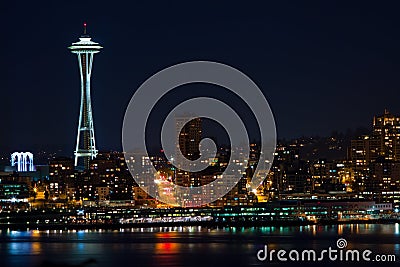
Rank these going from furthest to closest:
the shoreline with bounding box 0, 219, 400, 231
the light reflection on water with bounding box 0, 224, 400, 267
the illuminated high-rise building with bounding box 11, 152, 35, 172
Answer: the illuminated high-rise building with bounding box 11, 152, 35, 172, the shoreline with bounding box 0, 219, 400, 231, the light reflection on water with bounding box 0, 224, 400, 267

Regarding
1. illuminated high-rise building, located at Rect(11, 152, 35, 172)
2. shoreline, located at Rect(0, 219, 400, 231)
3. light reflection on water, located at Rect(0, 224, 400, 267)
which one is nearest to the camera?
light reflection on water, located at Rect(0, 224, 400, 267)

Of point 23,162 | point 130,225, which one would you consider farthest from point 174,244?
point 23,162

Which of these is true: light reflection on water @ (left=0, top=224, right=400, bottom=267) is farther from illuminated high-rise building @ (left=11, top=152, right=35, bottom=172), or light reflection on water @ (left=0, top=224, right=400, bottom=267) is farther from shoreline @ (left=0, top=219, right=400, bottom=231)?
illuminated high-rise building @ (left=11, top=152, right=35, bottom=172)

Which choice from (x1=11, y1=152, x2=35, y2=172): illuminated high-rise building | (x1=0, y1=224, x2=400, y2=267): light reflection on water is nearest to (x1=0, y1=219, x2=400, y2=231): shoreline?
(x1=0, y1=224, x2=400, y2=267): light reflection on water

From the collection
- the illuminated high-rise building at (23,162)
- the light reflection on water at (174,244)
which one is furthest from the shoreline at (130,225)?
the illuminated high-rise building at (23,162)

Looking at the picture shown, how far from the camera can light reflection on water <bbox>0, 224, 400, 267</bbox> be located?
5531cm

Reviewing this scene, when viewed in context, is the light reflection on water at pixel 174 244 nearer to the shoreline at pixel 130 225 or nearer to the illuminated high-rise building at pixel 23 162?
the shoreline at pixel 130 225

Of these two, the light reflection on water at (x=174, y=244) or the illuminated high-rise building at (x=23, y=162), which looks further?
the illuminated high-rise building at (x=23, y=162)

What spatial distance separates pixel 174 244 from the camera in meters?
63.9

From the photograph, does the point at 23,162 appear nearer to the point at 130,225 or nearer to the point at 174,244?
the point at 130,225

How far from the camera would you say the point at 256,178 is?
110m

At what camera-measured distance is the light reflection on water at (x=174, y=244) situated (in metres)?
55.3

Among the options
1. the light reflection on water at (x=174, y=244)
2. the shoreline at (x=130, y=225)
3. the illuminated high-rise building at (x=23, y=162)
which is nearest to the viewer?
the light reflection on water at (x=174, y=244)

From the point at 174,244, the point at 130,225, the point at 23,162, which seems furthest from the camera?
the point at 23,162
